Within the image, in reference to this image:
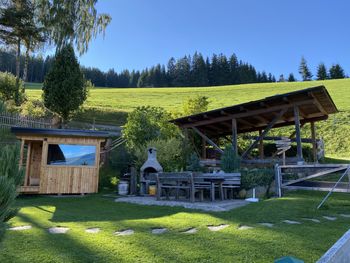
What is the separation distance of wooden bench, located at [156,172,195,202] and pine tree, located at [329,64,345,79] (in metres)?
66.1

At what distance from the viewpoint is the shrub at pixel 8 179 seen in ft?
7.69

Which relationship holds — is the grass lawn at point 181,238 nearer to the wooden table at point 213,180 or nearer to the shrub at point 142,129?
the wooden table at point 213,180

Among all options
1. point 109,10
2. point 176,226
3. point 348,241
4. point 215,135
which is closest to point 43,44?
point 109,10

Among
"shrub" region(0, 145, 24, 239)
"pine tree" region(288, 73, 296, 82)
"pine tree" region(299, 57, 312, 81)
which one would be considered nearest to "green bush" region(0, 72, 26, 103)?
"shrub" region(0, 145, 24, 239)

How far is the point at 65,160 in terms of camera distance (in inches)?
462

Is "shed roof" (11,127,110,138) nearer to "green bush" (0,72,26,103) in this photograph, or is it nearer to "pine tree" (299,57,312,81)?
"green bush" (0,72,26,103)

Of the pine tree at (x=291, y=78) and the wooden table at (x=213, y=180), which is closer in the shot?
the wooden table at (x=213, y=180)

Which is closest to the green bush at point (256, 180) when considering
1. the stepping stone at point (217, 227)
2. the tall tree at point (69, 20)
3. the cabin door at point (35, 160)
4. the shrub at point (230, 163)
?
the shrub at point (230, 163)

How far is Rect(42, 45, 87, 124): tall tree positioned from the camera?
17.7 meters

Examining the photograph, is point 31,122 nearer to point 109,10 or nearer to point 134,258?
point 109,10

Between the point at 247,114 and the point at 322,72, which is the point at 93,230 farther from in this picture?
the point at 322,72

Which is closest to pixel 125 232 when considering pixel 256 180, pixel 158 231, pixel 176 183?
pixel 158 231

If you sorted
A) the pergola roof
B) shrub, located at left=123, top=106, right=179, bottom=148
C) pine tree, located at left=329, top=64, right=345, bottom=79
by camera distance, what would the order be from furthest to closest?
pine tree, located at left=329, top=64, right=345, bottom=79, shrub, located at left=123, top=106, right=179, bottom=148, the pergola roof

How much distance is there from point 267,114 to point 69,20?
14005 millimetres
